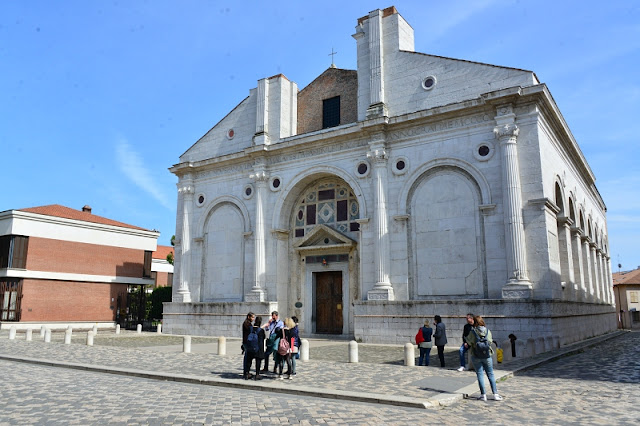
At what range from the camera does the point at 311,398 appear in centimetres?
949

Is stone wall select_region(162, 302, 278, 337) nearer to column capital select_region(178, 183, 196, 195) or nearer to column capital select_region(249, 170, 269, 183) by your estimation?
column capital select_region(249, 170, 269, 183)

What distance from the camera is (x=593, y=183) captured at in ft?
108

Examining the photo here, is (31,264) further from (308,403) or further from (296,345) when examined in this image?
(308,403)

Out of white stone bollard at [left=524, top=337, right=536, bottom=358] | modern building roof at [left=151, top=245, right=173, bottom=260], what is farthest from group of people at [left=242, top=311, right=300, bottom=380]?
modern building roof at [left=151, top=245, right=173, bottom=260]

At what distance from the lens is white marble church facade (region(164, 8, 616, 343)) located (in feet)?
62.8

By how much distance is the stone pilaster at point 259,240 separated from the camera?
81.9 feet

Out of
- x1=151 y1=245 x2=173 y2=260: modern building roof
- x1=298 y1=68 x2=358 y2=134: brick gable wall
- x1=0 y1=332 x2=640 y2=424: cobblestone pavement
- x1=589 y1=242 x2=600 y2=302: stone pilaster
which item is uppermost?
x1=298 y1=68 x2=358 y2=134: brick gable wall

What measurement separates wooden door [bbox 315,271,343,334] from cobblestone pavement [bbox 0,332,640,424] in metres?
9.85

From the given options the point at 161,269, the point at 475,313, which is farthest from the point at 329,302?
the point at 161,269

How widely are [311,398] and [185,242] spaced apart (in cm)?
2077

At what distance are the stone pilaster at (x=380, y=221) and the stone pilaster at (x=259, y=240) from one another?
632 centimetres

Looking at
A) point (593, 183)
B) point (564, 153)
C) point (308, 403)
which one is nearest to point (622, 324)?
point (593, 183)

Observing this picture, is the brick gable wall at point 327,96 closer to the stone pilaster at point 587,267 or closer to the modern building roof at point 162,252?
the stone pilaster at point 587,267

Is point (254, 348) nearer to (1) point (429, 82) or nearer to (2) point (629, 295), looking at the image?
(1) point (429, 82)
